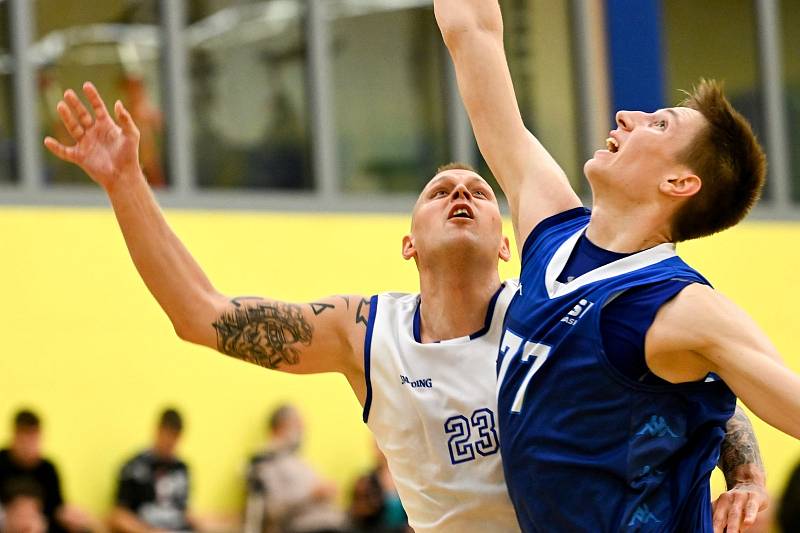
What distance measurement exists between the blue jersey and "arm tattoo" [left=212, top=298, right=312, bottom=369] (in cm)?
74

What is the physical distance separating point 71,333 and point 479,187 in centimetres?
594

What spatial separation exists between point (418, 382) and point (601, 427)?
79cm

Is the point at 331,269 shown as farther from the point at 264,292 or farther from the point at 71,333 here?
the point at 71,333

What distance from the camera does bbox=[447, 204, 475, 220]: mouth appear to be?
430cm

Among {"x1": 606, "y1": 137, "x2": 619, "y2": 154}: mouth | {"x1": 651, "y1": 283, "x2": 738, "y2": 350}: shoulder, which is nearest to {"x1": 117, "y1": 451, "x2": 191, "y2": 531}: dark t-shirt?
{"x1": 606, "y1": 137, "x2": 619, "y2": 154}: mouth

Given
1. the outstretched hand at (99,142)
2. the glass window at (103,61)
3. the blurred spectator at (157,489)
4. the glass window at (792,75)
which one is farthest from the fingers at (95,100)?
the glass window at (792,75)

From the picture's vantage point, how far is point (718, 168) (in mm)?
3711

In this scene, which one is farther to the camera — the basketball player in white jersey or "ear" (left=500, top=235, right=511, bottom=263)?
"ear" (left=500, top=235, right=511, bottom=263)

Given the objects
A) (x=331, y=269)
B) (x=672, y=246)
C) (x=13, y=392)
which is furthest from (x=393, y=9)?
(x=672, y=246)

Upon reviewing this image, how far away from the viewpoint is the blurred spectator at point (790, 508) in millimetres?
2713

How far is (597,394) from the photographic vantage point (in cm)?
351

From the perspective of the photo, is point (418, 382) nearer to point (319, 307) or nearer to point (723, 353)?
point (319, 307)

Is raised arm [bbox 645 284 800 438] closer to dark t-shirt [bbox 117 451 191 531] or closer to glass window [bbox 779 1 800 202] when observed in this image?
dark t-shirt [bbox 117 451 191 531]

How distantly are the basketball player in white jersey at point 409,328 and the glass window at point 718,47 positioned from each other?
8.60 m
